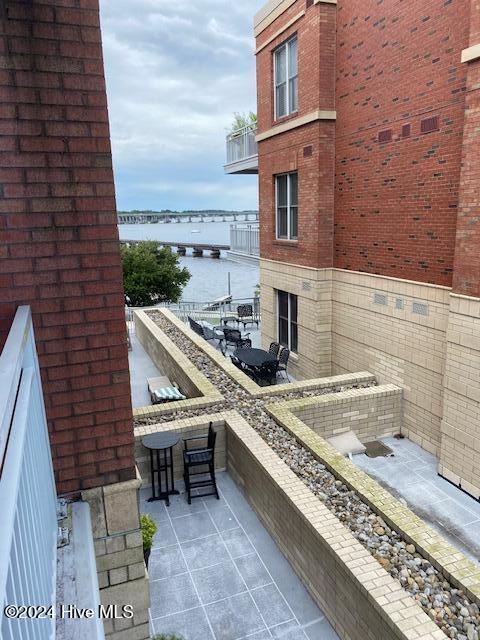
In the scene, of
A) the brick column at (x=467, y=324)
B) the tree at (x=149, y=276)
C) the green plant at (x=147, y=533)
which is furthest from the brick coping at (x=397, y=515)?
the tree at (x=149, y=276)

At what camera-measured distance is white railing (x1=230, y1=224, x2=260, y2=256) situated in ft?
53.6

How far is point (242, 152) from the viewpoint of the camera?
53.1 ft

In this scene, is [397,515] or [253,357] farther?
[253,357]

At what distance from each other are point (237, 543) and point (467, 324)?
16.2 ft

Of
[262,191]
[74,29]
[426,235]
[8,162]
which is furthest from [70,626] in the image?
[262,191]

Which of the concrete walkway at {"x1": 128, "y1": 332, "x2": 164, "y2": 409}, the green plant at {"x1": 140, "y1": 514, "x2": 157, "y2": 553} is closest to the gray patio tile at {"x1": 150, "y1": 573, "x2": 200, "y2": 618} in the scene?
the green plant at {"x1": 140, "y1": 514, "x2": 157, "y2": 553}

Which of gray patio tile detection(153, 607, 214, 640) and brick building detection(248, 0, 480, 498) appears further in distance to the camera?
brick building detection(248, 0, 480, 498)

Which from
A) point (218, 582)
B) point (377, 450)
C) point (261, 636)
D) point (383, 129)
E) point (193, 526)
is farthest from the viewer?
point (383, 129)

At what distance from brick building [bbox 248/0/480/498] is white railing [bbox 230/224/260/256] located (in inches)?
90.1

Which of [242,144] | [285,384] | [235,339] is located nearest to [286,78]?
[242,144]

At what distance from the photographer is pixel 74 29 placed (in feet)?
9.72

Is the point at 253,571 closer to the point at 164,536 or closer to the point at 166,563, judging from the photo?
the point at 166,563

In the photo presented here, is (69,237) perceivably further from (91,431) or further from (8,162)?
(91,431)

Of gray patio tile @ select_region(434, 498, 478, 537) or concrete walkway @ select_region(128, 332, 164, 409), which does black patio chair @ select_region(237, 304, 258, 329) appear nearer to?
concrete walkway @ select_region(128, 332, 164, 409)
